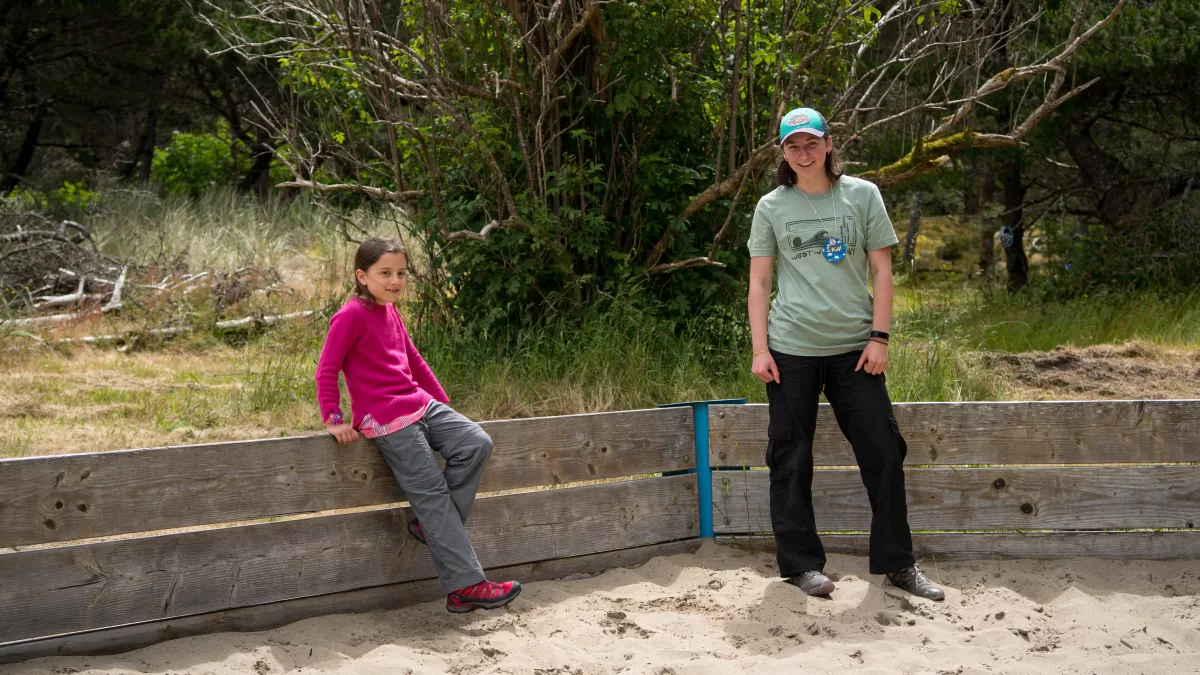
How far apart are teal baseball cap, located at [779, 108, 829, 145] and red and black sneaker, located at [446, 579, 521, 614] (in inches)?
77.0

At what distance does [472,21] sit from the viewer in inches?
267

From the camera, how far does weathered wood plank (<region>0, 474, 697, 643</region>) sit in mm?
3537

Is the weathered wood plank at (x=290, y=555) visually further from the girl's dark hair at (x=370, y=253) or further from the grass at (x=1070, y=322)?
the grass at (x=1070, y=322)

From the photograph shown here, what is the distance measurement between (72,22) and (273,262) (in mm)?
7649

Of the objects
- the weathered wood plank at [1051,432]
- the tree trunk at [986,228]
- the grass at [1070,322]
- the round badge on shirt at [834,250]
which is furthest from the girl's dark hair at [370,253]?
the tree trunk at [986,228]

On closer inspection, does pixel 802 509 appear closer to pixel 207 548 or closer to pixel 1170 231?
pixel 207 548

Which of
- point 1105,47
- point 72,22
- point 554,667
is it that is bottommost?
point 554,667

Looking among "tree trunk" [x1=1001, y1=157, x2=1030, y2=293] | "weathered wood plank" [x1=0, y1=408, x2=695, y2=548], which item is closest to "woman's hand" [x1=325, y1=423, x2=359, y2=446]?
"weathered wood plank" [x1=0, y1=408, x2=695, y2=548]

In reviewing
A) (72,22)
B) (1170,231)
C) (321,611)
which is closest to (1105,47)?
(1170,231)

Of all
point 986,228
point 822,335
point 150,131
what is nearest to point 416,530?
point 822,335

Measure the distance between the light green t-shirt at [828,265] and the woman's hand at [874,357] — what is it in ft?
0.27

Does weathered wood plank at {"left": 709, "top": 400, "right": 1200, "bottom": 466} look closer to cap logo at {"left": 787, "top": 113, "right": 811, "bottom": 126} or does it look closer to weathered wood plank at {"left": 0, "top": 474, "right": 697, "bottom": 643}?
weathered wood plank at {"left": 0, "top": 474, "right": 697, "bottom": 643}

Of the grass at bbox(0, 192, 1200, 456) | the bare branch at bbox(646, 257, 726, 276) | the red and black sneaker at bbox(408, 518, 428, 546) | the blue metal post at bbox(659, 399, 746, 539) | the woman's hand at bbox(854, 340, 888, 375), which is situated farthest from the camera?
the bare branch at bbox(646, 257, 726, 276)

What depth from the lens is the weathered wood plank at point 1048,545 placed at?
14.8 feet
